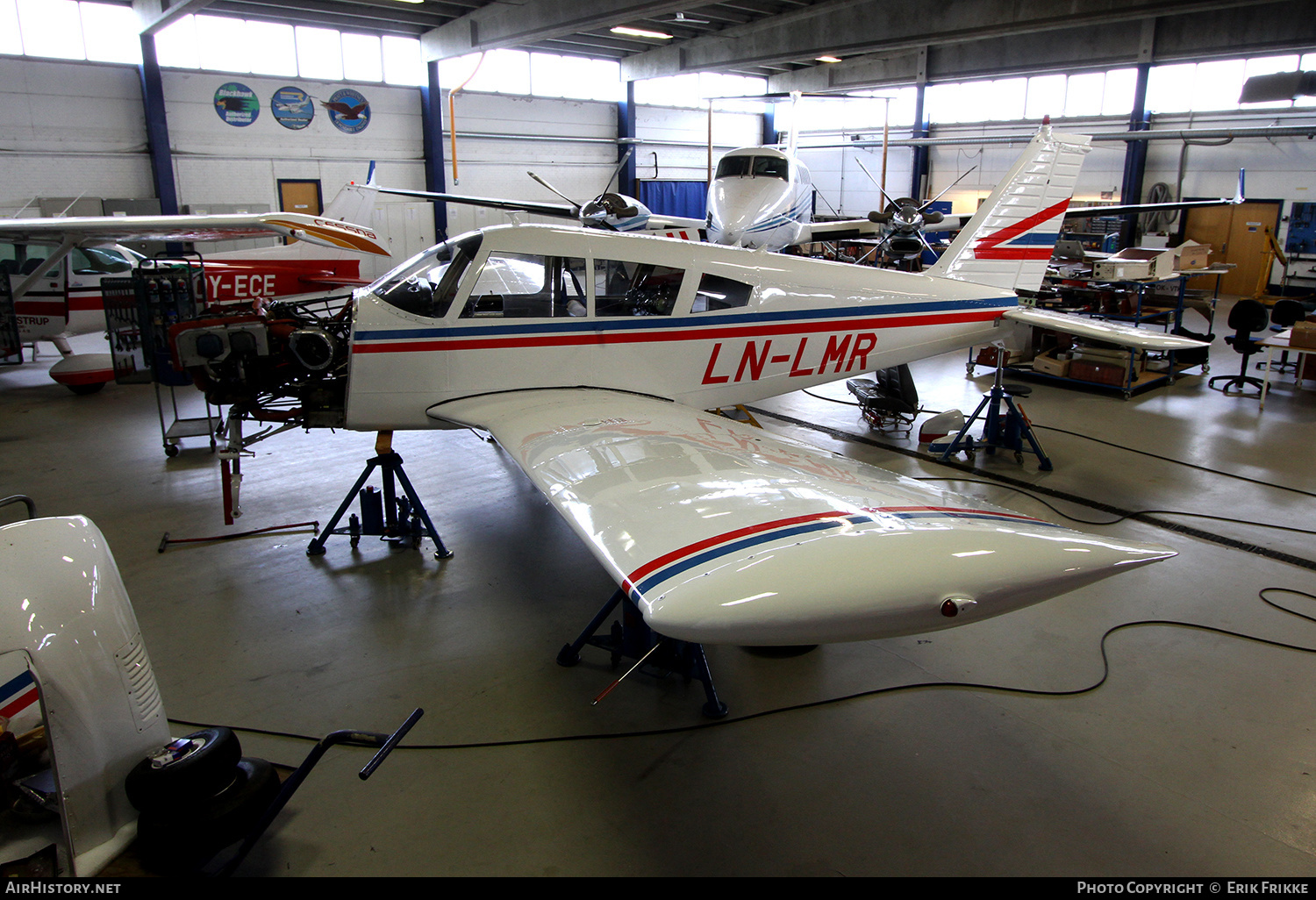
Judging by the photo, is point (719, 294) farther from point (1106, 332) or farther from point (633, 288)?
point (1106, 332)

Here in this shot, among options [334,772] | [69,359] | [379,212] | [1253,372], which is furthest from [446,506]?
[379,212]

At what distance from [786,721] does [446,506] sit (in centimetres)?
362

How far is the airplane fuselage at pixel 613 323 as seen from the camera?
203 inches

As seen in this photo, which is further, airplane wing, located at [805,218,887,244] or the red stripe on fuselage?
airplane wing, located at [805,218,887,244]

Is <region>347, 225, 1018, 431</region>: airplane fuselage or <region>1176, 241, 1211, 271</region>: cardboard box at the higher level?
<region>1176, 241, 1211, 271</region>: cardboard box

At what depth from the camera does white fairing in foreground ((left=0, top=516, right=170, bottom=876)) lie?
219 cm

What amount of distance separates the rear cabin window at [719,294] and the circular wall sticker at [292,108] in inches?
666

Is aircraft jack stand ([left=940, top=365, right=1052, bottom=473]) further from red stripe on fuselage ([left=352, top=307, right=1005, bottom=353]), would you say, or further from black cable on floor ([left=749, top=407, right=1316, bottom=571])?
red stripe on fuselage ([left=352, top=307, right=1005, bottom=353])

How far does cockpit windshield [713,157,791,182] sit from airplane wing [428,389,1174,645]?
1125 centimetres

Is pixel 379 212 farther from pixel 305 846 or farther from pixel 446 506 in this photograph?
pixel 305 846

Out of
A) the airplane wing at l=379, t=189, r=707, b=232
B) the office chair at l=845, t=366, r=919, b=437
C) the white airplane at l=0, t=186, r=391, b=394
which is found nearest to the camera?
the office chair at l=845, t=366, r=919, b=437

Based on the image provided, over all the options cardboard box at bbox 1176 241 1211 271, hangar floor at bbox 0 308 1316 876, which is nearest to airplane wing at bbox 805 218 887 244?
cardboard box at bbox 1176 241 1211 271

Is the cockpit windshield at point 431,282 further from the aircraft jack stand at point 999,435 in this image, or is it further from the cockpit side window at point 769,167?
the cockpit side window at point 769,167

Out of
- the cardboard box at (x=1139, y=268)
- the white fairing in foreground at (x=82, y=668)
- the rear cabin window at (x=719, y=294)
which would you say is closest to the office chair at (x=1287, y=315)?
the cardboard box at (x=1139, y=268)
